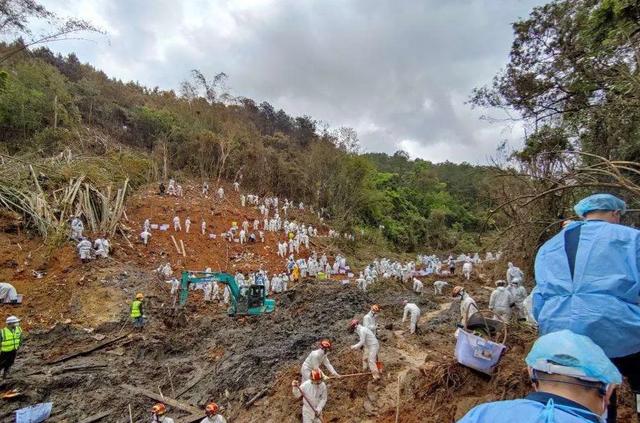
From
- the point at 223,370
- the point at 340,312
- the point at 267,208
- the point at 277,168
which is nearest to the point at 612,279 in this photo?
the point at 223,370

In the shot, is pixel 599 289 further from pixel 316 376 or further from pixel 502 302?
pixel 502 302

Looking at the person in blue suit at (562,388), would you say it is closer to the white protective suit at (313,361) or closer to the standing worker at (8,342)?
the white protective suit at (313,361)

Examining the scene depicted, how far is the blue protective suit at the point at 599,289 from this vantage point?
7.61 feet

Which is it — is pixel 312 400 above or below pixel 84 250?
below

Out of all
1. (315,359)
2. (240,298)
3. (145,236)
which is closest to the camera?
(315,359)

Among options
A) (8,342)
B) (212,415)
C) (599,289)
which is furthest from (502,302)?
(8,342)

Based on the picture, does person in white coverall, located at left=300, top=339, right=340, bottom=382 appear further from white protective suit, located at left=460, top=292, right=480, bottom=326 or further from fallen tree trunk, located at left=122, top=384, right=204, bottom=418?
fallen tree trunk, located at left=122, top=384, right=204, bottom=418

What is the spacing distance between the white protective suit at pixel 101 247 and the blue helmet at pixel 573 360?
1913 centimetres

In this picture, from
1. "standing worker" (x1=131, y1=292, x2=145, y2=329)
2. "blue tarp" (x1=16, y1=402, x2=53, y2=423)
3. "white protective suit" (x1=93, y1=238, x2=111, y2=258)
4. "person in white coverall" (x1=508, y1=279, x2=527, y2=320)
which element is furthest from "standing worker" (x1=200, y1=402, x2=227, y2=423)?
"white protective suit" (x1=93, y1=238, x2=111, y2=258)

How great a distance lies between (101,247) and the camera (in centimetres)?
1780

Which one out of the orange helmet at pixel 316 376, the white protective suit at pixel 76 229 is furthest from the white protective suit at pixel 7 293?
the orange helmet at pixel 316 376

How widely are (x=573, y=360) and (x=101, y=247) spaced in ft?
63.8

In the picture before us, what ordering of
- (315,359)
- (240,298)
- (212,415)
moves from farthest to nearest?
(240,298), (315,359), (212,415)

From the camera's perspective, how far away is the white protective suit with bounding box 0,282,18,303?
46.5 ft
